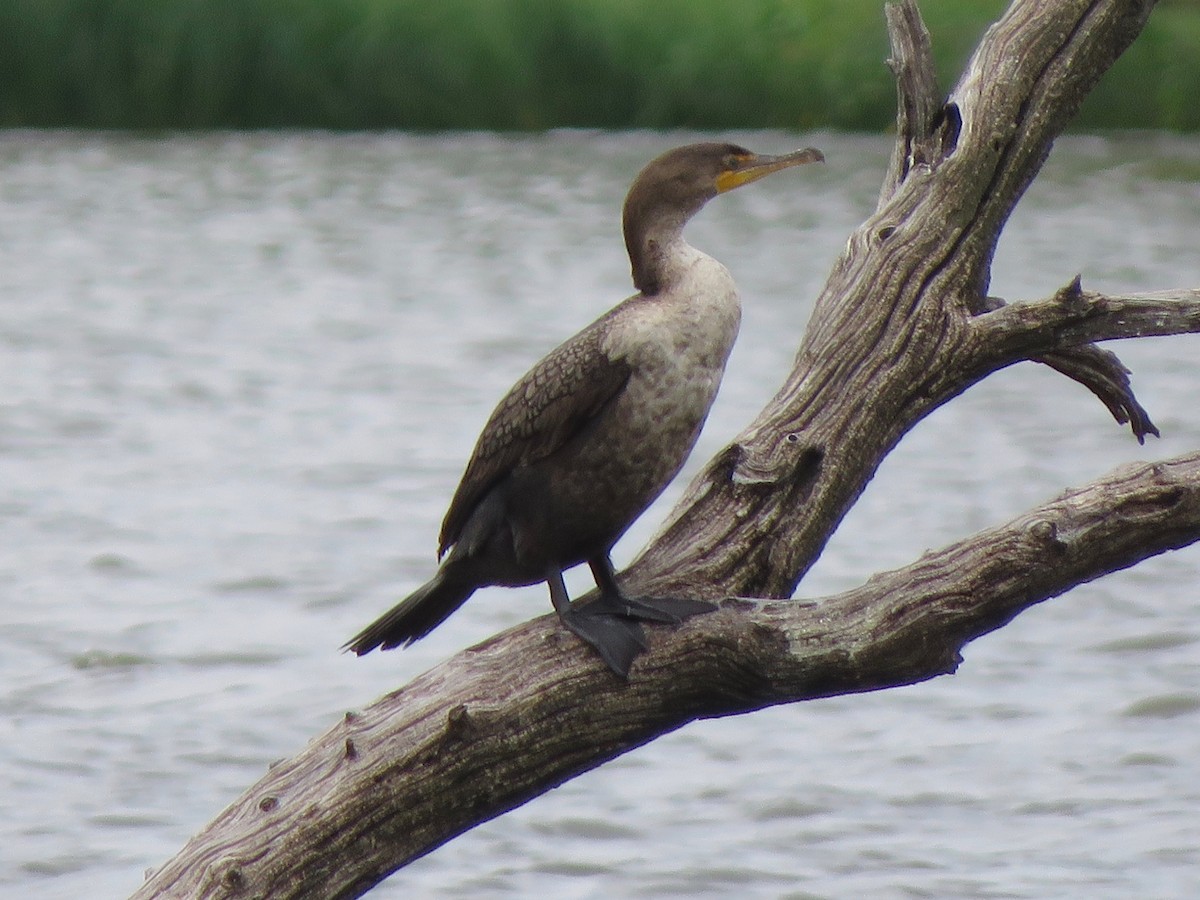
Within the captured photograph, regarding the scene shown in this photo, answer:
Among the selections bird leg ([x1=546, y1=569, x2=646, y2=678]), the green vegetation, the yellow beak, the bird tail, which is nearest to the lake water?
the green vegetation

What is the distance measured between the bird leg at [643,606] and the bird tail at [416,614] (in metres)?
0.23

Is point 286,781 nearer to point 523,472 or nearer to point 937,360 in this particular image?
point 523,472

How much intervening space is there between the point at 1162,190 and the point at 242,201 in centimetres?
639

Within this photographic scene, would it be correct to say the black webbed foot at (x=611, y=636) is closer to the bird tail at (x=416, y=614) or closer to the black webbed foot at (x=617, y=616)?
the black webbed foot at (x=617, y=616)

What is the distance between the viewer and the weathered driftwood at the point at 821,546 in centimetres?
273

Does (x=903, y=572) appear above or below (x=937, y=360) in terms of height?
below

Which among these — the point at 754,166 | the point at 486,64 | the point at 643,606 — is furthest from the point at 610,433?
the point at 486,64

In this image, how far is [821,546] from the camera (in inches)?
120

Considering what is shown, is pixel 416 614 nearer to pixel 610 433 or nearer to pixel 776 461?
pixel 610 433

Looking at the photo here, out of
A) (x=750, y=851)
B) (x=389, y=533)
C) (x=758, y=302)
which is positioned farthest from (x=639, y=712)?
(x=758, y=302)

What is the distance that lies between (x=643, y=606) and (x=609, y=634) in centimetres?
9

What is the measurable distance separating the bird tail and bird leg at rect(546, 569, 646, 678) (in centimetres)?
21

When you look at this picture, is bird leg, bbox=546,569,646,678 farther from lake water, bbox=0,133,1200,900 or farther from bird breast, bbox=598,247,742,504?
lake water, bbox=0,133,1200,900

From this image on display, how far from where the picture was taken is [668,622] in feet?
9.29
